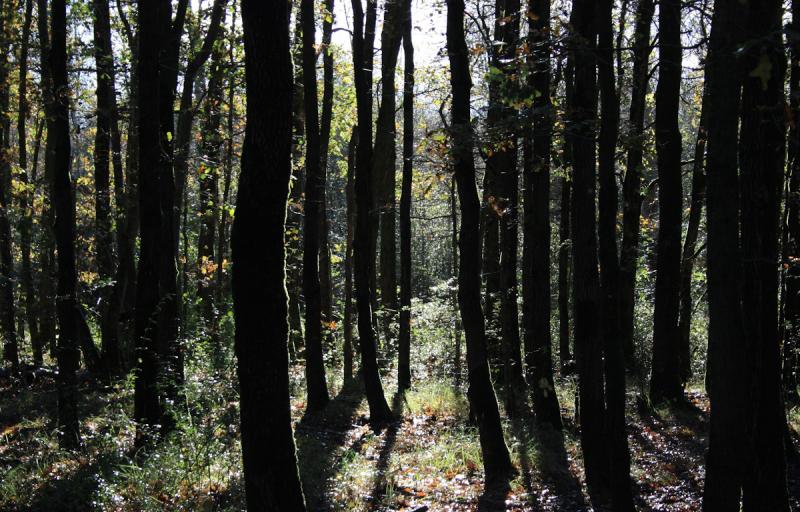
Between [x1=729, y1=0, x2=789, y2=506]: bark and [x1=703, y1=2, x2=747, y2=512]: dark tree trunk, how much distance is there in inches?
8.2

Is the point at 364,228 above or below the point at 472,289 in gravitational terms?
above

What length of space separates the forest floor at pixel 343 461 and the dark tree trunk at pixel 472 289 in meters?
0.50

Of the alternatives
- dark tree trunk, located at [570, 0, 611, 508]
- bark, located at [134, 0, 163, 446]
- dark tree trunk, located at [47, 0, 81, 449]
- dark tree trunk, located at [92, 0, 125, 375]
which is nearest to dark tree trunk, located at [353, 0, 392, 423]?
bark, located at [134, 0, 163, 446]

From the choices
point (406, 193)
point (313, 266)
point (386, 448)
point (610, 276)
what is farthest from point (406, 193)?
point (610, 276)

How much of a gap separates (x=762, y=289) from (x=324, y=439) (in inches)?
307

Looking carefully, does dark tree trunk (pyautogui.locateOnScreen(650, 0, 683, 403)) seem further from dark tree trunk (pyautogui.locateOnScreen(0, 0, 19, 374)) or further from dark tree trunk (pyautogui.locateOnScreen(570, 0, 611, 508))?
dark tree trunk (pyautogui.locateOnScreen(0, 0, 19, 374))

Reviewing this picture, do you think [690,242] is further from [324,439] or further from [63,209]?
[63,209]

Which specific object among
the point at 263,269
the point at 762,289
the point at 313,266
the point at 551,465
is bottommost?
the point at 551,465

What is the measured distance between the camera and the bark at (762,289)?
6.08 m

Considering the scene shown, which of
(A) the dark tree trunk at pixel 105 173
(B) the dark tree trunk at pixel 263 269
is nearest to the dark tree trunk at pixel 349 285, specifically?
(A) the dark tree trunk at pixel 105 173

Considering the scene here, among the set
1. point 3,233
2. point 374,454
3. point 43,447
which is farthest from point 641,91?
point 3,233

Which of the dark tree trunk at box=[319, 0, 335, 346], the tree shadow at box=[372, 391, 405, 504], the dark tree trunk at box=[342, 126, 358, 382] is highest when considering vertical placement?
the dark tree trunk at box=[319, 0, 335, 346]

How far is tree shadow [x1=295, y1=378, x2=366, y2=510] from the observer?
27.4 feet

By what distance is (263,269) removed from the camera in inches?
204
